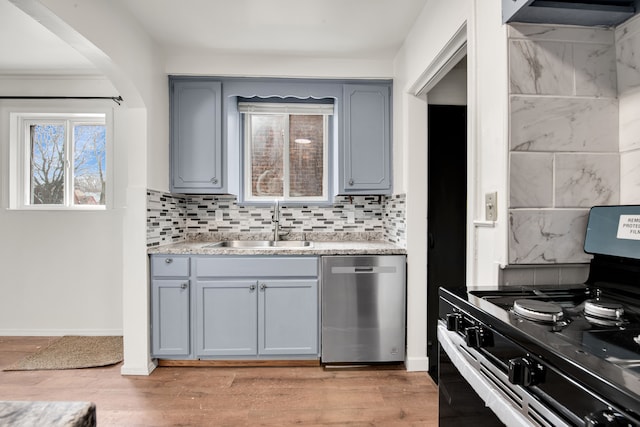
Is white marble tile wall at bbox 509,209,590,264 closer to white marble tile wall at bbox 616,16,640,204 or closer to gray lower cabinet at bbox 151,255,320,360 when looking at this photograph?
white marble tile wall at bbox 616,16,640,204

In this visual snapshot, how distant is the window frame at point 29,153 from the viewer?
2.99 m

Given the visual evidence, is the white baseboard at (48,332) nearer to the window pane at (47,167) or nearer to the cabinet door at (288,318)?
the window pane at (47,167)

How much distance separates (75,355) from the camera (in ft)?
8.61

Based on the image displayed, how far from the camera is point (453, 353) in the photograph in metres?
0.94

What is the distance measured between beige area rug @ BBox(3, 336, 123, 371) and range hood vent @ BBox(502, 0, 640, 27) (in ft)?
10.6

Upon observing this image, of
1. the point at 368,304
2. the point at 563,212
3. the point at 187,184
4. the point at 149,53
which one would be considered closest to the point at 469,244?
the point at 563,212

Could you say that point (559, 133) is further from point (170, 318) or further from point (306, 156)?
point (170, 318)

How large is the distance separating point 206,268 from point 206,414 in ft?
3.07

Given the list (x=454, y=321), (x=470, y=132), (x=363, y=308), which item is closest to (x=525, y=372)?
(x=454, y=321)

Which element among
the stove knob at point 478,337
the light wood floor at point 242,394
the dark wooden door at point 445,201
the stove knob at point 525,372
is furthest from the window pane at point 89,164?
the stove knob at point 525,372

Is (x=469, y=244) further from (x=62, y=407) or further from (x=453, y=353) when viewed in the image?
(x=62, y=407)

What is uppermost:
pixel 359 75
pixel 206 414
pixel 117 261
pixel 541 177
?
pixel 359 75

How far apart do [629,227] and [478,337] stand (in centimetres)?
66

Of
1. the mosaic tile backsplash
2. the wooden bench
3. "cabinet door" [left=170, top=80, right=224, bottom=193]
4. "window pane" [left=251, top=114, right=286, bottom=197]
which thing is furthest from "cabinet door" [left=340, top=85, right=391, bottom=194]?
the wooden bench
